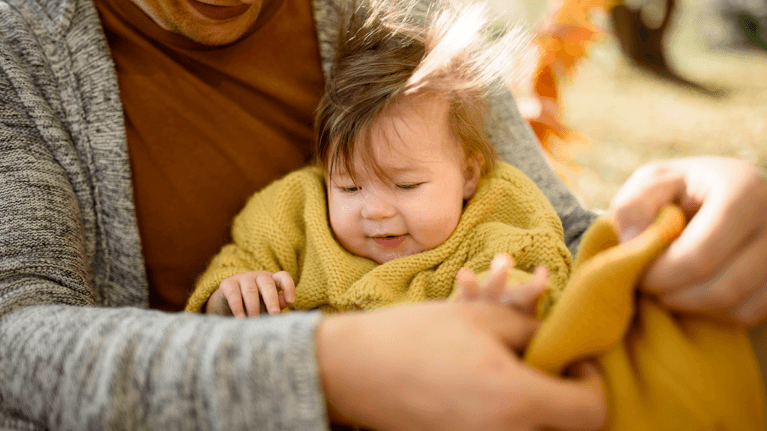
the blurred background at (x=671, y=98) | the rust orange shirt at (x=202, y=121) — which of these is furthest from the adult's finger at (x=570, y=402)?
the blurred background at (x=671, y=98)

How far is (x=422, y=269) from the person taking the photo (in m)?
0.99

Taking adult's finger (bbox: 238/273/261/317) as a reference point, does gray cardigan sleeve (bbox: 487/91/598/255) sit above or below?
above

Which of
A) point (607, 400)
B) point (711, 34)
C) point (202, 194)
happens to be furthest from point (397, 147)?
point (711, 34)

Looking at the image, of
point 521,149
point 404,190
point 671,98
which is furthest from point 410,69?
point 671,98

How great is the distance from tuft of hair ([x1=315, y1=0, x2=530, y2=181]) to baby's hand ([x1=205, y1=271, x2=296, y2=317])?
0.25m

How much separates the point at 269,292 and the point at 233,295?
2.6 inches

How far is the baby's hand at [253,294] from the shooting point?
892 mm

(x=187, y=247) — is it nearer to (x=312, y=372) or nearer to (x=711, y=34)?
(x=312, y=372)

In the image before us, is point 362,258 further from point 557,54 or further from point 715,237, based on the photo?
point 557,54

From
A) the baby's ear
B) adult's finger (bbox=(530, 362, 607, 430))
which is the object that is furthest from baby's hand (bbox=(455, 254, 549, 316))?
the baby's ear

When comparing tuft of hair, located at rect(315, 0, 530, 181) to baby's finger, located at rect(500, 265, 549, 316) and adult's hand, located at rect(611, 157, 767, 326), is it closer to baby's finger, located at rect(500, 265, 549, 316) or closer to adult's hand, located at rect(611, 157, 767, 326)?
baby's finger, located at rect(500, 265, 549, 316)

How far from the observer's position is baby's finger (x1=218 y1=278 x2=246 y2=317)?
2.95ft

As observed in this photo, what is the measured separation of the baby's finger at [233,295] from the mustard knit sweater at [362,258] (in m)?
0.06

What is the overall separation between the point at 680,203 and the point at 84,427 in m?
0.76
